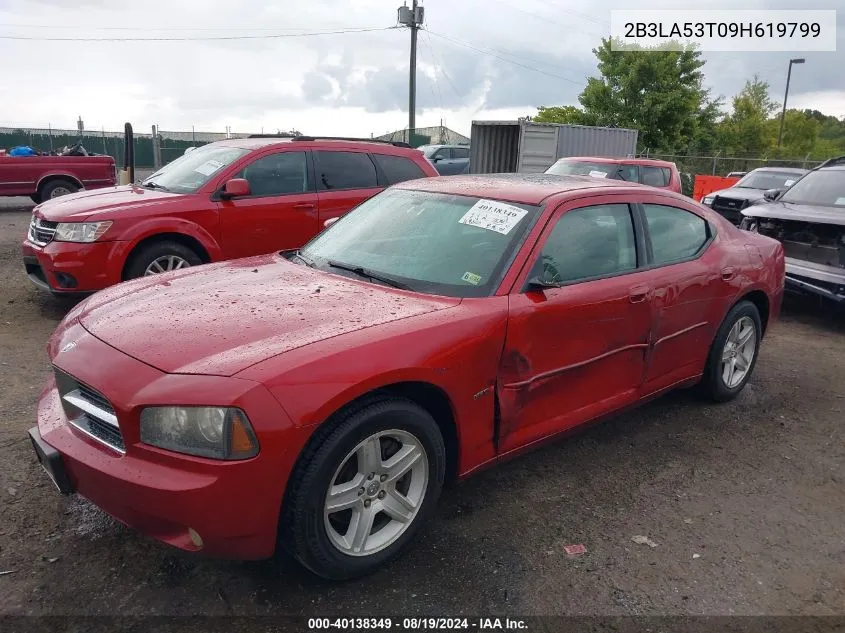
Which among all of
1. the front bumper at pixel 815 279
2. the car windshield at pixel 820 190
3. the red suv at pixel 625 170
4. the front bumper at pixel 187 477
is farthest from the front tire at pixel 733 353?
the red suv at pixel 625 170

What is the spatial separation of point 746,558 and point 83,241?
5349 millimetres

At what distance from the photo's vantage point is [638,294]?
11.6 ft

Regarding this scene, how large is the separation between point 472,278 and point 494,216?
0.44 meters

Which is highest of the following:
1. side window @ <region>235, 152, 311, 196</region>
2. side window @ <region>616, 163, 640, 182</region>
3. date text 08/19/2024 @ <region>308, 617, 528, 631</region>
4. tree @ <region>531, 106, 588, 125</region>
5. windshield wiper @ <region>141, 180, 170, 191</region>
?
tree @ <region>531, 106, 588, 125</region>

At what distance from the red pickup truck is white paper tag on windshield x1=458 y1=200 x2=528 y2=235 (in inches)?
518

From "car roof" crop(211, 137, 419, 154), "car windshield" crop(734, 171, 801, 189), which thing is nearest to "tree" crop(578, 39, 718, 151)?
"car windshield" crop(734, 171, 801, 189)

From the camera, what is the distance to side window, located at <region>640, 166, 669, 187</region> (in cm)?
1143

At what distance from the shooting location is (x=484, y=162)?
1700cm

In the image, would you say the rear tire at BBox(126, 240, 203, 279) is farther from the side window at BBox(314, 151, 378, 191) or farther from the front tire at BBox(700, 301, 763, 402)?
the front tire at BBox(700, 301, 763, 402)

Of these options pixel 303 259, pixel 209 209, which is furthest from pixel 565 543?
pixel 209 209

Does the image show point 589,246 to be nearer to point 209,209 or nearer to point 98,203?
point 209,209

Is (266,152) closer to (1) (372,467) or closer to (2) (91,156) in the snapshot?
(1) (372,467)

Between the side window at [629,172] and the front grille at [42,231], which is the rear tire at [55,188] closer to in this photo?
the front grille at [42,231]

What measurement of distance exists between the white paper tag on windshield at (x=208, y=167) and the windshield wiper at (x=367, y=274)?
3449 mm
